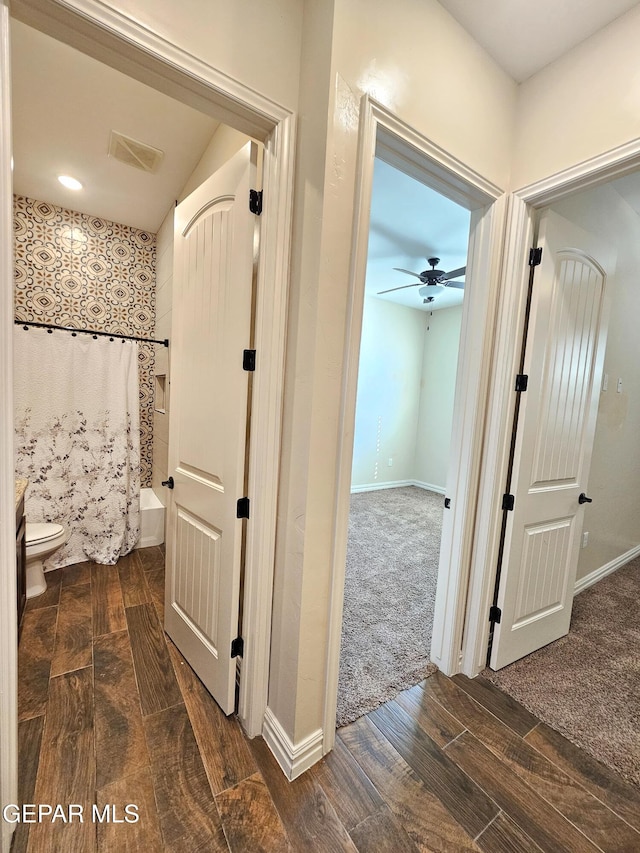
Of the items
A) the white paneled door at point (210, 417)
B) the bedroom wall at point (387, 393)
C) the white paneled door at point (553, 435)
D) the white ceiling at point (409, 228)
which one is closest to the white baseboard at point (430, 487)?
the bedroom wall at point (387, 393)

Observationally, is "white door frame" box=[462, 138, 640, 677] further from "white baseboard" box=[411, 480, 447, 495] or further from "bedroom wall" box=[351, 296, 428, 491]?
"white baseboard" box=[411, 480, 447, 495]

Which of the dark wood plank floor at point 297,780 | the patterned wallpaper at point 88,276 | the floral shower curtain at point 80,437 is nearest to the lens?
the dark wood plank floor at point 297,780

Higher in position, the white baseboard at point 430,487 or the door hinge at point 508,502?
the door hinge at point 508,502

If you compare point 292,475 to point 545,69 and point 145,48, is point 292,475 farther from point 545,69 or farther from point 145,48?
point 545,69

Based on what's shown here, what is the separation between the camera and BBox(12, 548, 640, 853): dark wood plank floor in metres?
1.05

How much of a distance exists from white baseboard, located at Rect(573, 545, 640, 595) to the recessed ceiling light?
15.2ft

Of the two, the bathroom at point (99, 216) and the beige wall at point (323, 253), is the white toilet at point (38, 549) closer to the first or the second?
the bathroom at point (99, 216)

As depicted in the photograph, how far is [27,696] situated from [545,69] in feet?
11.6

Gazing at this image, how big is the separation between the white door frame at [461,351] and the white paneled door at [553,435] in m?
0.22

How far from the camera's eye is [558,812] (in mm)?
1149

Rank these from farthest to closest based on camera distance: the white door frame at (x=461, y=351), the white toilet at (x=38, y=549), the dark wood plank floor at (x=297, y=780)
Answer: the white toilet at (x=38, y=549) < the white door frame at (x=461, y=351) < the dark wood plank floor at (x=297, y=780)

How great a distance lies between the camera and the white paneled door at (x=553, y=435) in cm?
164

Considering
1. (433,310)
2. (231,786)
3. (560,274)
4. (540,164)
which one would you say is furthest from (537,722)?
(433,310)

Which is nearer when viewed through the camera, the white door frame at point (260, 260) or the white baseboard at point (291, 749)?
the white door frame at point (260, 260)
